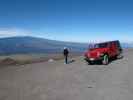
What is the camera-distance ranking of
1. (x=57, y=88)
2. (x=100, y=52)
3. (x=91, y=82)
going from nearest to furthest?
(x=57, y=88)
(x=91, y=82)
(x=100, y=52)

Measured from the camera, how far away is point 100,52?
21.3m

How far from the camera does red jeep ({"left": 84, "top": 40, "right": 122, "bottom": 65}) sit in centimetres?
2127

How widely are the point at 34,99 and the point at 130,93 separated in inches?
183

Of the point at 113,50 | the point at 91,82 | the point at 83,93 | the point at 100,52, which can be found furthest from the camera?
the point at 113,50

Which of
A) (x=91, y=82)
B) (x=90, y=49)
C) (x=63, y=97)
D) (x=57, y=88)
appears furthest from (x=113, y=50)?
(x=63, y=97)

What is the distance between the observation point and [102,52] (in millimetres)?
21281

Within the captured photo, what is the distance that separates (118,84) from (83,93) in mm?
2645

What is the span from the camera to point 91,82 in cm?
1342

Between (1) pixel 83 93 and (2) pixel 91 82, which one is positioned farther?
(2) pixel 91 82

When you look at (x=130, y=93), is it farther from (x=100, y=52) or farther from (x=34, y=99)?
A: (x=100, y=52)

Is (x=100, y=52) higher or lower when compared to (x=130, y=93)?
higher

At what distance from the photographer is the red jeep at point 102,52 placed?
2127 cm

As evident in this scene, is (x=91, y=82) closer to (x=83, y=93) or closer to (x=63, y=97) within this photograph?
(x=83, y=93)

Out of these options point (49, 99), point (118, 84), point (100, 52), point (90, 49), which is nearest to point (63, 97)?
point (49, 99)
